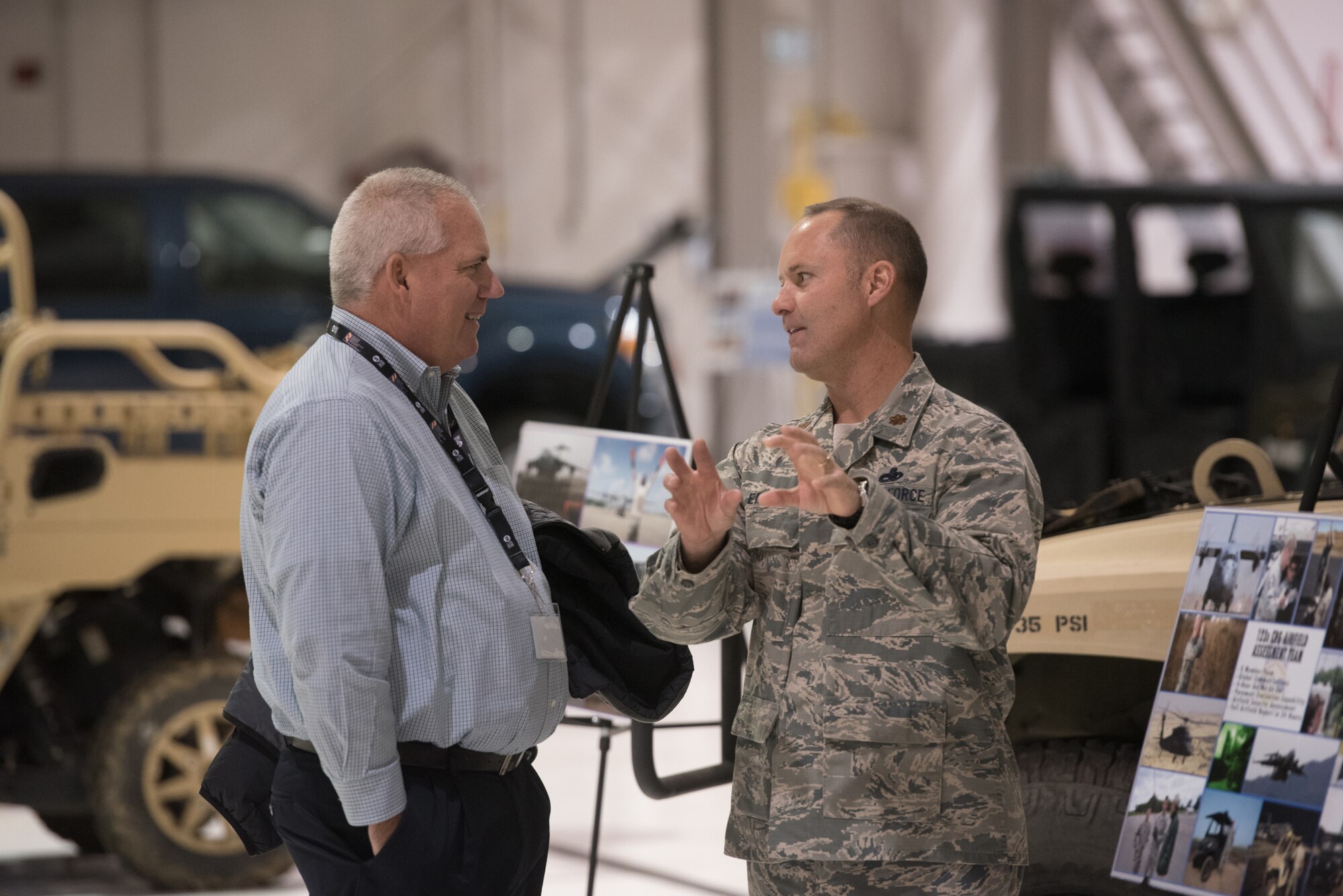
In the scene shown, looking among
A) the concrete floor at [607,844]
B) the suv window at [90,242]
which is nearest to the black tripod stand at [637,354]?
the concrete floor at [607,844]

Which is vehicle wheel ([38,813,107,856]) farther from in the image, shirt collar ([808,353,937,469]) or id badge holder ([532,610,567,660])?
shirt collar ([808,353,937,469])

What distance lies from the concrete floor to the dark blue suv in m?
2.51

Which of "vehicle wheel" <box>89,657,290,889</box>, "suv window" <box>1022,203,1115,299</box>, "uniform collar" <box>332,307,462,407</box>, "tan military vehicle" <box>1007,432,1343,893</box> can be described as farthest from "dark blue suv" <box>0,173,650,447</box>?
"uniform collar" <box>332,307,462,407</box>

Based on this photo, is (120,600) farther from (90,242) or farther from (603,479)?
(90,242)

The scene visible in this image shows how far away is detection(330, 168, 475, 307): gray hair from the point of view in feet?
7.47

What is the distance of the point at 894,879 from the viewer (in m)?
2.21

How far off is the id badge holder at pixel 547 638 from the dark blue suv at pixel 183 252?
5911mm

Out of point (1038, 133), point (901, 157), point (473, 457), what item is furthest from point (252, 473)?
point (1038, 133)

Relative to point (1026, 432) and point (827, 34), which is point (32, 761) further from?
point (827, 34)

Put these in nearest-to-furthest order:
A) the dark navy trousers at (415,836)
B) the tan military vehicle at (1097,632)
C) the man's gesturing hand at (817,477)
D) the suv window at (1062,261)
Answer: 1. the man's gesturing hand at (817,477)
2. the dark navy trousers at (415,836)
3. the tan military vehicle at (1097,632)
4. the suv window at (1062,261)

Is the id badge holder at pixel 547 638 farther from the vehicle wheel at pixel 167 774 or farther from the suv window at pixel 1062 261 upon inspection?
the suv window at pixel 1062 261

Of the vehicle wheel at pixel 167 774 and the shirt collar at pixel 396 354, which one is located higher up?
the shirt collar at pixel 396 354

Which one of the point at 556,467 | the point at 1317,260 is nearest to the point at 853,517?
the point at 556,467

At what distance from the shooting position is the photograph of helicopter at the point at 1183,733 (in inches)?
98.8
